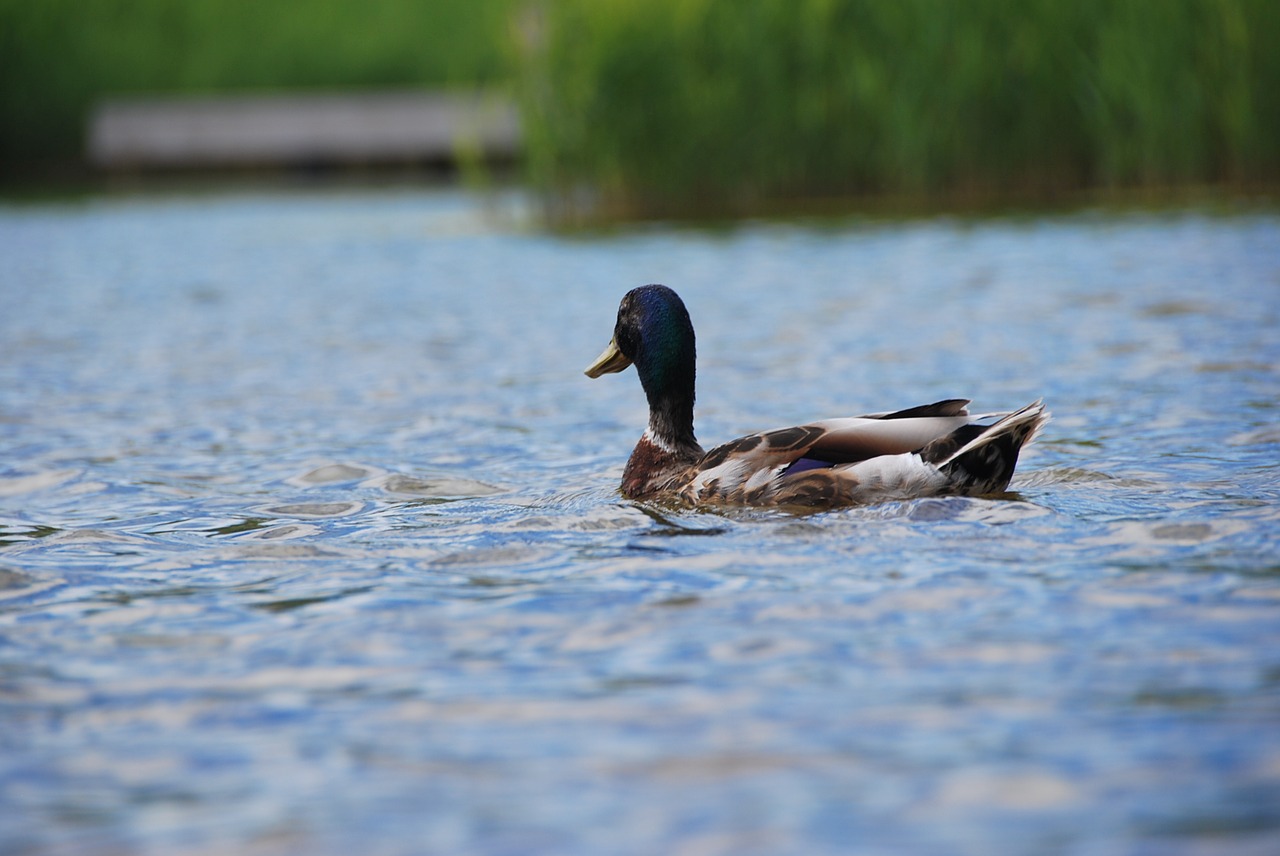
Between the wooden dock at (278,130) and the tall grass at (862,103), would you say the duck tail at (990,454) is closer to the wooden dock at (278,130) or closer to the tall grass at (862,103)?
the tall grass at (862,103)

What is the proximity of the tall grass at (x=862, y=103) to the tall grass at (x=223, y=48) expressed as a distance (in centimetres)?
1187

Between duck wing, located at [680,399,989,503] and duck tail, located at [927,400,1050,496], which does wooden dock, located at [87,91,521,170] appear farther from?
duck tail, located at [927,400,1050,496]

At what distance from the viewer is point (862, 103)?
47.8ft

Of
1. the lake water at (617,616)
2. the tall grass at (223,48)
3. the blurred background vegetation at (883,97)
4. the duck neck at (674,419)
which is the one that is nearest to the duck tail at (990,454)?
the lake water at (617,616)

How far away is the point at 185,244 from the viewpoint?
17.1 m

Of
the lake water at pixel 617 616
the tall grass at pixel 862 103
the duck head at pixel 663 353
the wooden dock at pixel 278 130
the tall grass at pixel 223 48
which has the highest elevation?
the tall grass at pixel 223 48

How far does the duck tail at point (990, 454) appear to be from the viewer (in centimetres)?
466

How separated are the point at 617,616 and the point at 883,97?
11.3m

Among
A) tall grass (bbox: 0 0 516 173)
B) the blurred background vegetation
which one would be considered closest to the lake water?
the blurred background vegetation

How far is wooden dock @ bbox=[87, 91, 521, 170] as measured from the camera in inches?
1072

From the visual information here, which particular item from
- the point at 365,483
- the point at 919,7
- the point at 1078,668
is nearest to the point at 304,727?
the point at 1078,668

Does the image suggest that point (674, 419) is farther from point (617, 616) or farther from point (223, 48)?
point (223, 48)

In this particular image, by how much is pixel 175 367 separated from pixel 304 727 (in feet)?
20.6

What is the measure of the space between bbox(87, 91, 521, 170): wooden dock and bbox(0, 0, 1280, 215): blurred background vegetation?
11.9 meters
